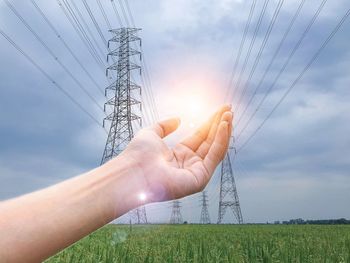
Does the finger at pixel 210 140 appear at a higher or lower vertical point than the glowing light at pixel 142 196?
higher

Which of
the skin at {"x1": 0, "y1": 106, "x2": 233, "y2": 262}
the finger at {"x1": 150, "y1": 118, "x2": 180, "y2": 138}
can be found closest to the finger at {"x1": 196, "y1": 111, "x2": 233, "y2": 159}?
the skin at {"x1": 0, "y1": 106, "x2": 233, "y2": 262}

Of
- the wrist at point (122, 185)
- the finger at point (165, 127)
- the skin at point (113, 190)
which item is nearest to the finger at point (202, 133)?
the skin at point (113, 190)

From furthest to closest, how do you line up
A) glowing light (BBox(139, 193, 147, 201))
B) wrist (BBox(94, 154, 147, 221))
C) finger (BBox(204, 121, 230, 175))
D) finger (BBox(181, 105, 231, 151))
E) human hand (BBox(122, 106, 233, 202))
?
finger (BBox(181, 105, 231, 151)) → finger (BBox(204, 121, 230, 175)) → human hand (BBox(122, 106, 233, 202)) → glowing light (BBox(139, 193, 147, 201)) → wrist (BBox(94, 154, 147, 221))

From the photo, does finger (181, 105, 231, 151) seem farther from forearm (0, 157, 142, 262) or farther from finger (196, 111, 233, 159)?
forearm (0, 157, 142, 262)

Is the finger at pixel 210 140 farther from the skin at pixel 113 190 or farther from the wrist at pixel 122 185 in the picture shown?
the wrist at pixel 122 185

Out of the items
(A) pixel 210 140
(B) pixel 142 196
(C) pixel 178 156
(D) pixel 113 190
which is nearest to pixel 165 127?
(C) pixel 178 156

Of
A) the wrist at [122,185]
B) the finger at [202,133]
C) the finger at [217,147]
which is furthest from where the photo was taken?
the finger at [202,133]

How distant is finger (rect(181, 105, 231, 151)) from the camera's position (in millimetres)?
3668

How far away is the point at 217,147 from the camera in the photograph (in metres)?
3.50

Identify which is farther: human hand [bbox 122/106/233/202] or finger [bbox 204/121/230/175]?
finger [bbox 204/121/230/175]

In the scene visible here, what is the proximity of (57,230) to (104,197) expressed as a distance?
342 mm

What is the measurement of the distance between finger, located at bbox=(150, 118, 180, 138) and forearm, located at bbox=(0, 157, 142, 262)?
0.50 m

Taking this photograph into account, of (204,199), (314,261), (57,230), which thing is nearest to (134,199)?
(57,230)

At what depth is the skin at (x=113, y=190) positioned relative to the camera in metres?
2.54
